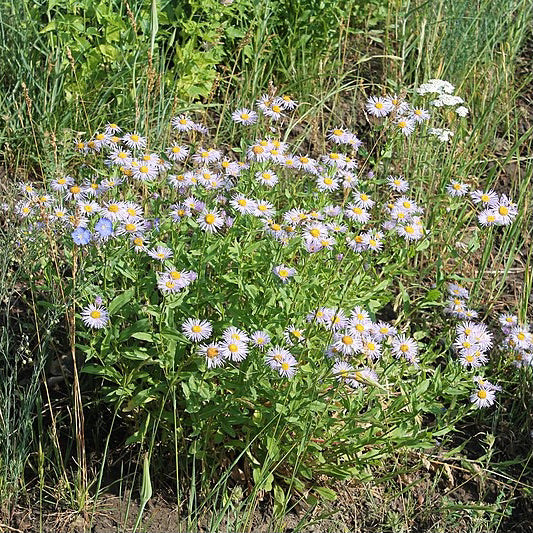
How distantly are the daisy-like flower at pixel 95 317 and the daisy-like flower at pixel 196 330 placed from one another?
0.72ft

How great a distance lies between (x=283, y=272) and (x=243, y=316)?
0.18m

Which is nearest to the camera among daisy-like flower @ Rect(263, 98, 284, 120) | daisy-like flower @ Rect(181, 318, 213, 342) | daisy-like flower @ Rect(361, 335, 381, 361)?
daisy-like flower @ Rect(181, 318, 213, 342)

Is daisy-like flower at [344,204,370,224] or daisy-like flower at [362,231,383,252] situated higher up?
daisy-like flower at [344,204,370,224]

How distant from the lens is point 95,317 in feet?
7.80

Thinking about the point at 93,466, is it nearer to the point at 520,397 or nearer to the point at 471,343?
the point at 471,343

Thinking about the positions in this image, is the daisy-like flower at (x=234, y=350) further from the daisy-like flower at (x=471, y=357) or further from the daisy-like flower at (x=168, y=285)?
the daisy-like flower at (x=471, y=357)

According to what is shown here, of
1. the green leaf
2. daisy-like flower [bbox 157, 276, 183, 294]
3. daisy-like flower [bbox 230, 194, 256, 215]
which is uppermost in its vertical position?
daisy-like flower [bbox 230, 194, 256, 215]

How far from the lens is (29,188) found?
2.77m

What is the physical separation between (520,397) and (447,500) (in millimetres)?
537

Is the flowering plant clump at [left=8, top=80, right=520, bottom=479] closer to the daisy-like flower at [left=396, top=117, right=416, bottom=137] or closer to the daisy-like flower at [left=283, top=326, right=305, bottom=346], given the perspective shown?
the daisy-like flower at [left=283, top=326, right=305, bottom=346]

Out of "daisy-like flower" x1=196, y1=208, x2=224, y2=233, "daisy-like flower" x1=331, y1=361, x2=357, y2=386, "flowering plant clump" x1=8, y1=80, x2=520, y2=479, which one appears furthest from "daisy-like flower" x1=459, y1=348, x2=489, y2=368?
"daisy-like flower" x1=196, y1=208, x2=224, y2=233

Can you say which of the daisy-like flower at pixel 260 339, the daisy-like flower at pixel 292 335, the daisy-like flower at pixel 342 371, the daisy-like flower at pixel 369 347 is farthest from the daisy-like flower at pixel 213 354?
the daisy-like flower at pixel 369 347

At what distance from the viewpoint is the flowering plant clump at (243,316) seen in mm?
2418

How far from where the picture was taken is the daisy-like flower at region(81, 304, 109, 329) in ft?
7.72
